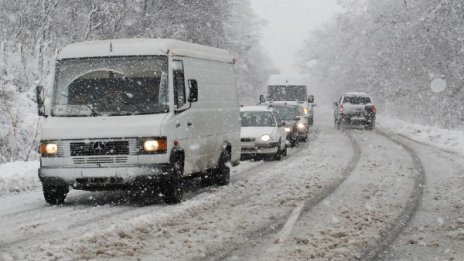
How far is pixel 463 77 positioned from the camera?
3525cm

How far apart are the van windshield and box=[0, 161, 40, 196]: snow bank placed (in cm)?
205

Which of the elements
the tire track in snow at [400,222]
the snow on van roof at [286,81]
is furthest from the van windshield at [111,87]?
the snow on van roof at [286,81]

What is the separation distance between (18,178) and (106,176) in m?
3.13

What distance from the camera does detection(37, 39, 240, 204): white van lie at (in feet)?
34.5

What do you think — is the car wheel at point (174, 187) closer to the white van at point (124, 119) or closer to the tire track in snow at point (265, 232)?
the white van at point (124, 119)

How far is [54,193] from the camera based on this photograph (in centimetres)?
1098

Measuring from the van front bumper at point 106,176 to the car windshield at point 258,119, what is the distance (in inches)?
388

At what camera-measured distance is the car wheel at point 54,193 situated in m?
10.9

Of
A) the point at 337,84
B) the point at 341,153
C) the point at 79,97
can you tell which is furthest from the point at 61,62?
the point at 337,84

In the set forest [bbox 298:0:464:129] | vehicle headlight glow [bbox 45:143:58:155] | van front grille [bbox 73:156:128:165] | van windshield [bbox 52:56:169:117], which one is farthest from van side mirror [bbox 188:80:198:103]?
forest [bbox 298:0:464:129]

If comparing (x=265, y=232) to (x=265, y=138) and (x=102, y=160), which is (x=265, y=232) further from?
(x=265, y=138)

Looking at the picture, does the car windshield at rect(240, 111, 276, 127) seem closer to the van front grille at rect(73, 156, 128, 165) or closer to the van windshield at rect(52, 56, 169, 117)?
the van windshield at rect(52, 56, 169, 117)

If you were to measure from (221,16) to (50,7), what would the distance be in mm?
16414

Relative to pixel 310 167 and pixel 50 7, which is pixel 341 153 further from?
pixel 50 7
